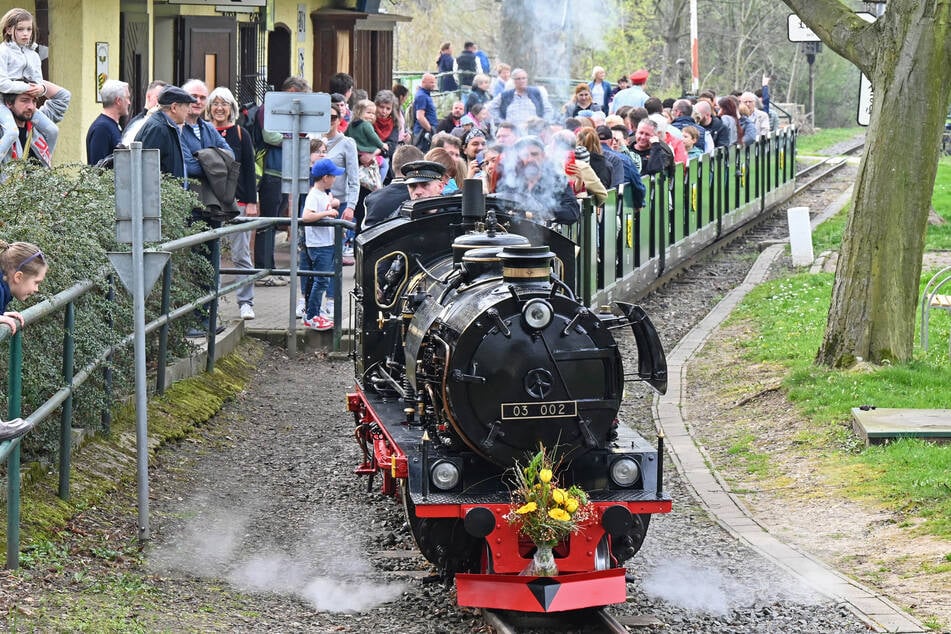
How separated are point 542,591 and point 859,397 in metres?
4.84

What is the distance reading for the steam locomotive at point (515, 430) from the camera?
6.95 meters

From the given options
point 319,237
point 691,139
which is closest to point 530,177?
point 319,237

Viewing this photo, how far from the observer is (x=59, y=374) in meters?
7.87

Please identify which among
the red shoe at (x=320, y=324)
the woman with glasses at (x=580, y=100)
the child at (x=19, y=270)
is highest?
the woman with glasses at (x=580, y=100)

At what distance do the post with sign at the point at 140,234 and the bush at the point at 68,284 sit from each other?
1.42ft

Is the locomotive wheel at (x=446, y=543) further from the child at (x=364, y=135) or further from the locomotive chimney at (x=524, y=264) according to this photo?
the child at (x=364, y=135)

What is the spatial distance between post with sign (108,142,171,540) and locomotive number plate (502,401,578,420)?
219 cm

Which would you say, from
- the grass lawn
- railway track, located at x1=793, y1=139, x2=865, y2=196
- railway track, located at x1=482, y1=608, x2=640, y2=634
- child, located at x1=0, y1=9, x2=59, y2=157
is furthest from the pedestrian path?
railway track, located at x1=793, y1=139, x2=865, y2=196

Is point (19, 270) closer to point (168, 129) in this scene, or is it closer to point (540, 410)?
point (540, 410)

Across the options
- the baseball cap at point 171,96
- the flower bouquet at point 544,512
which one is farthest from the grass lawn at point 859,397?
the baseball cap at point 171,96

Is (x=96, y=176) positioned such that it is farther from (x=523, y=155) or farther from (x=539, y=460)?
(x=539, y=460)

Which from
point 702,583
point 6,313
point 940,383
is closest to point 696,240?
point 940,383

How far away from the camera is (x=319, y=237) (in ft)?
45.8

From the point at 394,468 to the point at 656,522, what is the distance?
2.17 meters
